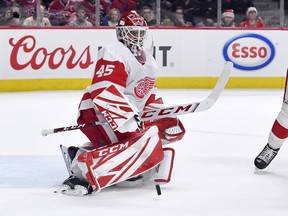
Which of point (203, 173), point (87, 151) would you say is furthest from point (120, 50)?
point (203, 173)

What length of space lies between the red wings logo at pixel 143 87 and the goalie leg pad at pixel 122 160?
10.1 inches

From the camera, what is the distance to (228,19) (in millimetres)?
9570

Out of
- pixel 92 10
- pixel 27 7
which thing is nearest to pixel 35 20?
pixel 27 7

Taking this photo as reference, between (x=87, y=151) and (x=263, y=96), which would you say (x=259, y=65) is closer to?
(x=263, y=96)

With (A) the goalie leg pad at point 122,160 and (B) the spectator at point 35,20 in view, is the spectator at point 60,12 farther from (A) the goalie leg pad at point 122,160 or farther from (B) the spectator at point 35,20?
(A) the goalie leg pad at point 122,160

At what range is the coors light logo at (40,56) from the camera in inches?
351

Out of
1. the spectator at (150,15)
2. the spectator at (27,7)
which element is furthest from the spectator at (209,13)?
the spectator at (27,7)

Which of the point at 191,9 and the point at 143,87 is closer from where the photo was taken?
the point at 143,87

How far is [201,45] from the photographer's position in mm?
9484

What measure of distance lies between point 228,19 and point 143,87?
567 cm

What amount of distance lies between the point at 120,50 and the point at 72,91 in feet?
16.7

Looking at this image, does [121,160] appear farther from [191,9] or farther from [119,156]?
[191,9]

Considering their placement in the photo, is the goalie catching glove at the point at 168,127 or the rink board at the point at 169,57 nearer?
the goalie catching glove at the point at 168,127

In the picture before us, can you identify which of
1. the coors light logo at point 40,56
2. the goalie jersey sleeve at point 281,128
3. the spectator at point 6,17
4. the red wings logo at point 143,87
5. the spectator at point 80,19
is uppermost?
the red wings logo at point 143,87
